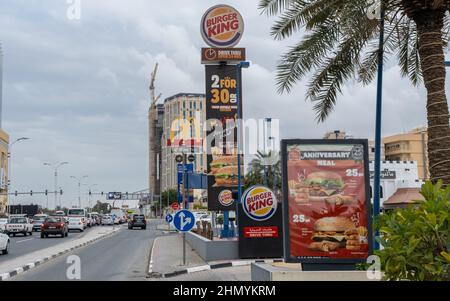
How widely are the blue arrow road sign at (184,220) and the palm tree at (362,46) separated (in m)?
5.40

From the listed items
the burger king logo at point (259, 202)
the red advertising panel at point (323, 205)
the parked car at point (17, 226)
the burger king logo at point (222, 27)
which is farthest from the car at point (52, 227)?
the red advertising panel at point (323, 205)

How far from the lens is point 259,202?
17531 mm

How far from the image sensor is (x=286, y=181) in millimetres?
10008

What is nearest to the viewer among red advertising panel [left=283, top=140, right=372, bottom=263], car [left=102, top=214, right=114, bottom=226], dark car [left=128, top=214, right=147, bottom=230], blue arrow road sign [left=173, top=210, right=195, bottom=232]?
red advertising panel [left=283, top=140, right=372, bottom=263]

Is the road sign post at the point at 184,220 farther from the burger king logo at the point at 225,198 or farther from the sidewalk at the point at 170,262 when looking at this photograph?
the burger king logo at the point at 225,198

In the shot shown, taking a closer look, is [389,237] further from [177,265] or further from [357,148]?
[177,265]

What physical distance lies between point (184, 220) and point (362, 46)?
756cm

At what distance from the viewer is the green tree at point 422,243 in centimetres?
585

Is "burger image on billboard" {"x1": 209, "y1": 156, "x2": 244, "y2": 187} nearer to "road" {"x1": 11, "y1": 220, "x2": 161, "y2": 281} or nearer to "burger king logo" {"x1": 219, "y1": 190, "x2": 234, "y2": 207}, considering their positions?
"burger king logo" {"x1": 219, "y1": 190, "x2": 234, "y2": 207}

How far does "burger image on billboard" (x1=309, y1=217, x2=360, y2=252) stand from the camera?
10.0m

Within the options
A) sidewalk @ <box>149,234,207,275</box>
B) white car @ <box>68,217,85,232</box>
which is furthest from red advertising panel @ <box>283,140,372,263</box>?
white car @ <box>68,217,85,232</box>

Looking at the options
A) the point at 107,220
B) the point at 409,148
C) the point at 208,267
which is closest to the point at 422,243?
the point at 208,267

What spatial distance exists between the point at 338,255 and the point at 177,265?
9.68m

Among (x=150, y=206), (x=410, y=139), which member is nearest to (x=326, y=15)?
(x=410, y=139)
